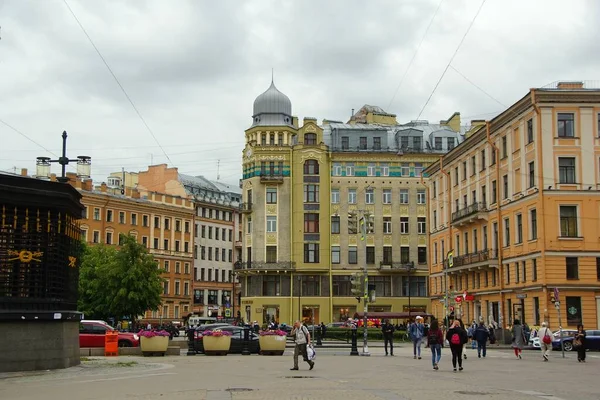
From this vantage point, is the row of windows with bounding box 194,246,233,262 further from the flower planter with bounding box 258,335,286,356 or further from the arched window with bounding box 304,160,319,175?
the flower planter with bounding box 258,335,286,356

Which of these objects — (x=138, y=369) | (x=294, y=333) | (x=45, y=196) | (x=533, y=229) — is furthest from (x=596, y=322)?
(x=45, y=196)

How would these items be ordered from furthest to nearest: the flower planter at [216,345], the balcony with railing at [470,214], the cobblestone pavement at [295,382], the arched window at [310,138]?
1. the arched window at [310,138]
2. the balcony with railing at [470,214]
3. the flower planter at [216,345]
4. the cobblestone pavement at [295,382]

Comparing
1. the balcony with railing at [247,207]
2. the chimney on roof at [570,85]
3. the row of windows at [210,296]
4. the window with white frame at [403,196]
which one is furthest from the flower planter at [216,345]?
the row of windows at [210,296]

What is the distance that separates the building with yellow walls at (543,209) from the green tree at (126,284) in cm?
2281

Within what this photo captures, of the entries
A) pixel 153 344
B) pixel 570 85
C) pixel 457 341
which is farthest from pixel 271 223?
pixel 457 341

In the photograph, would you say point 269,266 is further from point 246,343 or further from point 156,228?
point 246,343

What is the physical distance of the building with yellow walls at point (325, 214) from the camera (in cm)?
8431

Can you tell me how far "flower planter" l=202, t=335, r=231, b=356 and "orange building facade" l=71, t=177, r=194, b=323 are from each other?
5333 cm

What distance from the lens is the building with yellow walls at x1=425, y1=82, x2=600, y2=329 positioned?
5219 cm

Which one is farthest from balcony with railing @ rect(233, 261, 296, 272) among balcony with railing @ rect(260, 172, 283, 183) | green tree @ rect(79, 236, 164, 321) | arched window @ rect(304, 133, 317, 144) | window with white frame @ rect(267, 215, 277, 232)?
green tree @ rect(79, 236, 164, 321)

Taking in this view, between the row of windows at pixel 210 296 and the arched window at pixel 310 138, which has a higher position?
the arched window at pixel 310 138

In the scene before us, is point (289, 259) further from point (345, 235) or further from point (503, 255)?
point (503, 255)

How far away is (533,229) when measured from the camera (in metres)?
54.0

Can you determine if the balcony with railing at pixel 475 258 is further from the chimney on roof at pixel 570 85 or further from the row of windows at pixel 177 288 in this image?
the row of windows at pixel 177 288
